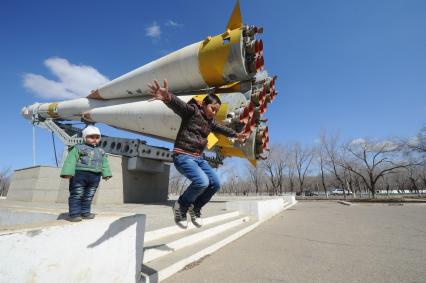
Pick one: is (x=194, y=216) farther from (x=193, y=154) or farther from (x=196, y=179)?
(x=193, y=154)

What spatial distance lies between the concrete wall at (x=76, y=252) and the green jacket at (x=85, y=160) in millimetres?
795

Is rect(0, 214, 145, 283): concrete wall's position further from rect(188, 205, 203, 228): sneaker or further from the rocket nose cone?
the rocket nose cone

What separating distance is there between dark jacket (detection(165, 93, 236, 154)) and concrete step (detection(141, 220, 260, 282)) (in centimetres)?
161

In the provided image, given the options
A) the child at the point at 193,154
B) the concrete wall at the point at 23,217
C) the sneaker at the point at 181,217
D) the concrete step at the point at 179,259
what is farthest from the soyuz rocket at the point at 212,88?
the concrete wall at the point at 23,217

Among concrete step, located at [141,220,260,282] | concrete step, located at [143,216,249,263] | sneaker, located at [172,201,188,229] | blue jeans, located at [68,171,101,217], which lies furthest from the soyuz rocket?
blue jeans, located at [68,171,101,217]

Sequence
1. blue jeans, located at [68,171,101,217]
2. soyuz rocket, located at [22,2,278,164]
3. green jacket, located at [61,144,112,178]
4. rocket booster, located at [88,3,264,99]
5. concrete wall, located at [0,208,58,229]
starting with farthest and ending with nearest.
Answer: soyuz rocket, located at [22,2,278,164] < rocket booster, located at [88,3,264,99] < concrete wall, located at [0,208,58,229] < blue jeans, located at [68,171,101,217] < green jacket, located at [61,144,112,178]

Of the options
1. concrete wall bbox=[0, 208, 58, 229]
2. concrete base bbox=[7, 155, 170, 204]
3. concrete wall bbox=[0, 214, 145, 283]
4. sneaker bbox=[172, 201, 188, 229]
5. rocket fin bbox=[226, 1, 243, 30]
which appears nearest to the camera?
concrete wall bbox=[0, 214, 145, 283]

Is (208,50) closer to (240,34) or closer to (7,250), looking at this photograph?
(240,34)

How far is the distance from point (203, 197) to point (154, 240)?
5.09ft

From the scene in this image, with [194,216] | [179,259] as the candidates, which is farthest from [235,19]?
[179,259]

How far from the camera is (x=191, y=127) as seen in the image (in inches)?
126

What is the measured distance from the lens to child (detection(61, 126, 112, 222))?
10.00ft

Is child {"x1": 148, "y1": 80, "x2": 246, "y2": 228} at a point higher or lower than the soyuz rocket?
lower

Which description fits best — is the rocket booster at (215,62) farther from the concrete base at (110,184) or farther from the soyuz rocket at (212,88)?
the concrete base at (110,184)
